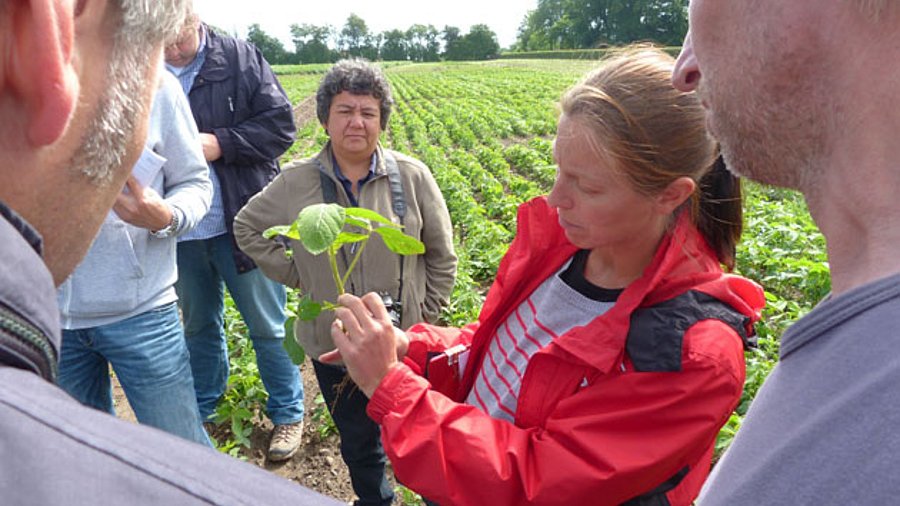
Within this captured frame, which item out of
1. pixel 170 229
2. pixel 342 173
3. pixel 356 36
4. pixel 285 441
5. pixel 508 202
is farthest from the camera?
pixel 356 36

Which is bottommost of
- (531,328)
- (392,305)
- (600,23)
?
(392,305)

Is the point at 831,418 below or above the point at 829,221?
below

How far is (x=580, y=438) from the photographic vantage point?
140 centimetres

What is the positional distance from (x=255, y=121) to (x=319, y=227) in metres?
2.03

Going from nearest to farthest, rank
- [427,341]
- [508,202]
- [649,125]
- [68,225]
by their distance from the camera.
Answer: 1. [68,225]
2. [649,125]
3. [427,341]
4. [508,202]

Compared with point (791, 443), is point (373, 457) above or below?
below

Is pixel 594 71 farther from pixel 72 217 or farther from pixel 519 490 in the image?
pixel 72 217

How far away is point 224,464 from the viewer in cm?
55

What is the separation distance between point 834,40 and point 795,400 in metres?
0.44

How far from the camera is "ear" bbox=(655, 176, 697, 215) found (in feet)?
5.06

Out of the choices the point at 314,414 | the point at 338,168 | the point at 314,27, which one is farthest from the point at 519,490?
the point at 314,27

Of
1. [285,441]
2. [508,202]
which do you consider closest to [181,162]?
[285,441]

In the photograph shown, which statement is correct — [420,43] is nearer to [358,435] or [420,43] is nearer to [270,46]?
[270,46]

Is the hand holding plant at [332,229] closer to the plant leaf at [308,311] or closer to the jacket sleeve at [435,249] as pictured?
the plant leaf at [308,311]
